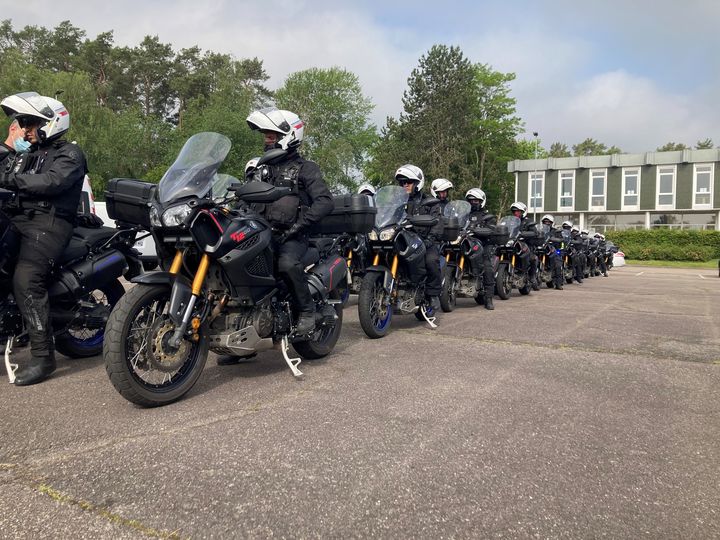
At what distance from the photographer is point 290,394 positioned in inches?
153

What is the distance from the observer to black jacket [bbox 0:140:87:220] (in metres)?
4.01

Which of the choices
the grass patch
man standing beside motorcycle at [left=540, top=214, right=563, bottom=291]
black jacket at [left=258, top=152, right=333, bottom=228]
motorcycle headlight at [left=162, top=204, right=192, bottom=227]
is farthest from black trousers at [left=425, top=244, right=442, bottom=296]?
the grass patch

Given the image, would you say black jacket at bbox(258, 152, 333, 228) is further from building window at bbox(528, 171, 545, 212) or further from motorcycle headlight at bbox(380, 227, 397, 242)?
building window at bbox(528, 171, 545, 212)

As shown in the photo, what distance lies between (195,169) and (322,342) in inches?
78.5

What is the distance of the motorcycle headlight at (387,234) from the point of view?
6.25 m

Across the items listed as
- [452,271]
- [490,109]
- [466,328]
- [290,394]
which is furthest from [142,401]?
[490,109]

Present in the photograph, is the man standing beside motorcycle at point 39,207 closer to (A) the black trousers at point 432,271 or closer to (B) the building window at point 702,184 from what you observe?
(A) the black trousers at point 432,271

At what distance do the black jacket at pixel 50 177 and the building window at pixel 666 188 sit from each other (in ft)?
176

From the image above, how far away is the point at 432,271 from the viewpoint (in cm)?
682

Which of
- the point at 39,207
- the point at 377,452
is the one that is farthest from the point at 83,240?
the point at 377,452

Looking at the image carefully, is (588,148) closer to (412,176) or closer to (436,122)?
(436,122)

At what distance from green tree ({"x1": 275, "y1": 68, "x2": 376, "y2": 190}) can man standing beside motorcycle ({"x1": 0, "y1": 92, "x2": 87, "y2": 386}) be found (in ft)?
143

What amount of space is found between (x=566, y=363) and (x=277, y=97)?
50587 mm

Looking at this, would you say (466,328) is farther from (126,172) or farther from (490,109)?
(490,109)
